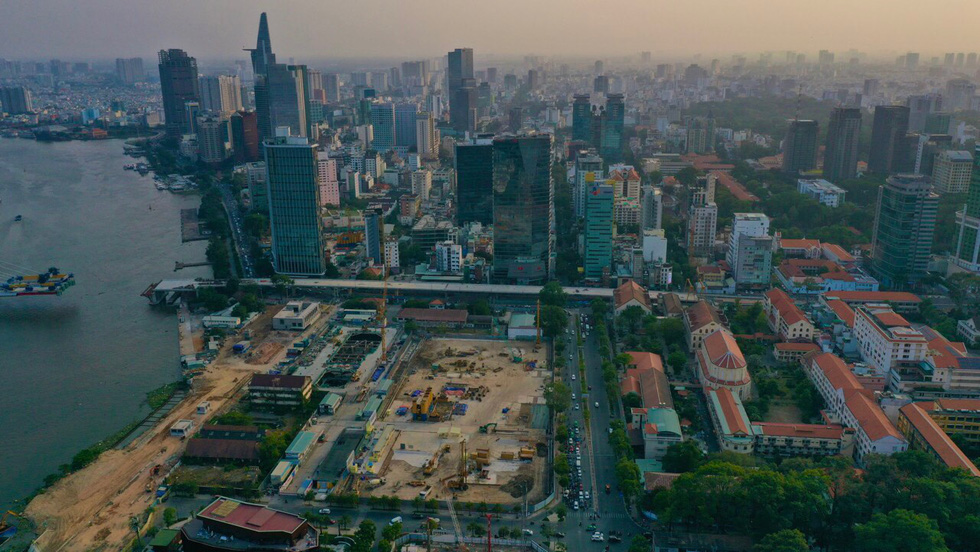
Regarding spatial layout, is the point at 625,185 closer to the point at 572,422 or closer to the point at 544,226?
the point at 544,226

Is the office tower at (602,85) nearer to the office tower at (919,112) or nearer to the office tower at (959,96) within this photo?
the office tower at (959,96)

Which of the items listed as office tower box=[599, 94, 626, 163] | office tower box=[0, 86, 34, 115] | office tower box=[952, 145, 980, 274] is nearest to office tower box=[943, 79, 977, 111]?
office tower box=[599, 94, 626, 163]

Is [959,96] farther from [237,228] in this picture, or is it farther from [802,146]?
[237,228]

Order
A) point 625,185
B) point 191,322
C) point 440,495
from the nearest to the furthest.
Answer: point 440,495
point 191,322
point 625,185

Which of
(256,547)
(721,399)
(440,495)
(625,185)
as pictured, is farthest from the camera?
(625,185)

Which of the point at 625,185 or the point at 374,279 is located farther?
the point at 625,185

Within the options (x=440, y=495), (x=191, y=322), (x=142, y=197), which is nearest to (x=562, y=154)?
(x=142, y=197)

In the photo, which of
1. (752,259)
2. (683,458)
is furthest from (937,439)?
(752,259)

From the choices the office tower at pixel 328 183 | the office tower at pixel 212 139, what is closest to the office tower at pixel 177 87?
the office tower at pixel 212 139

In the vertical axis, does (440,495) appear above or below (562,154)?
below
